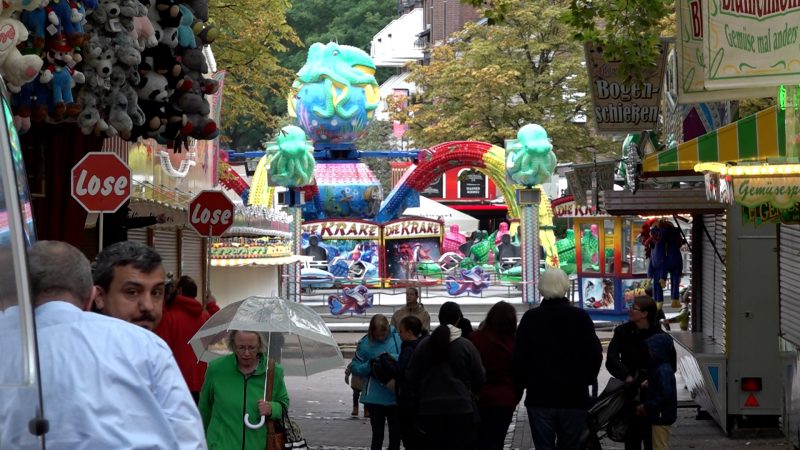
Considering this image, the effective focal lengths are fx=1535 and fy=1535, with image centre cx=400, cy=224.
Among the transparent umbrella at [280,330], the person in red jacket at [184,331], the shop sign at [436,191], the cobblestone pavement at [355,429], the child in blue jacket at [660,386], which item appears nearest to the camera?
the transparent umbrella at [280,330]

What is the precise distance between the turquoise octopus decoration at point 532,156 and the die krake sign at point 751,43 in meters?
26.7

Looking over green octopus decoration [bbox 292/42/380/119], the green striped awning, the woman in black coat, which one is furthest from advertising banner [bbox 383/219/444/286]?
the woman in black coat

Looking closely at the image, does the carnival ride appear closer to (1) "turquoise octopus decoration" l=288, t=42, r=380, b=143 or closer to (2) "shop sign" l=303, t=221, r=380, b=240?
(1) "turquoise octopus decoration" l=288, t=42, r=380, b=143

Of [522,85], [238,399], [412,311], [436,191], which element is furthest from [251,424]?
[436,191]

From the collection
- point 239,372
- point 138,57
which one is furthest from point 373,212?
point 239,372

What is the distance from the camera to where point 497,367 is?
11211 mm

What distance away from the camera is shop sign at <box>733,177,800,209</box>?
9.84 m

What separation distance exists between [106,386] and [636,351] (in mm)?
8162

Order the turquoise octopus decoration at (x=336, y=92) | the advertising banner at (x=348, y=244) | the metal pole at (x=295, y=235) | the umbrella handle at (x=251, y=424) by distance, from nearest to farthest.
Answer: the umbrella handle at (x=251, y=424) → the metal pole at (x=295, y=235) → the advertising banner at (x=348, y=244) → the turquoise octopus decoration at (x=336, y=92)

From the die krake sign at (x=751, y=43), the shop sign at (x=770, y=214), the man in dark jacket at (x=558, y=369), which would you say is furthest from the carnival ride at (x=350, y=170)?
the man in dark jacket at (x=558, y=369)

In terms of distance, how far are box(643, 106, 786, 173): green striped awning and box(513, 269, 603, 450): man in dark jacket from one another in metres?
1.86

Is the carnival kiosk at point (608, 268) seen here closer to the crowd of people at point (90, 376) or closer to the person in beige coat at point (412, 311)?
the person in beige coat at point (412, 311)

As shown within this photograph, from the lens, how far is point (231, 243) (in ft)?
107

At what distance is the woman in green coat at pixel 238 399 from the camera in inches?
309
